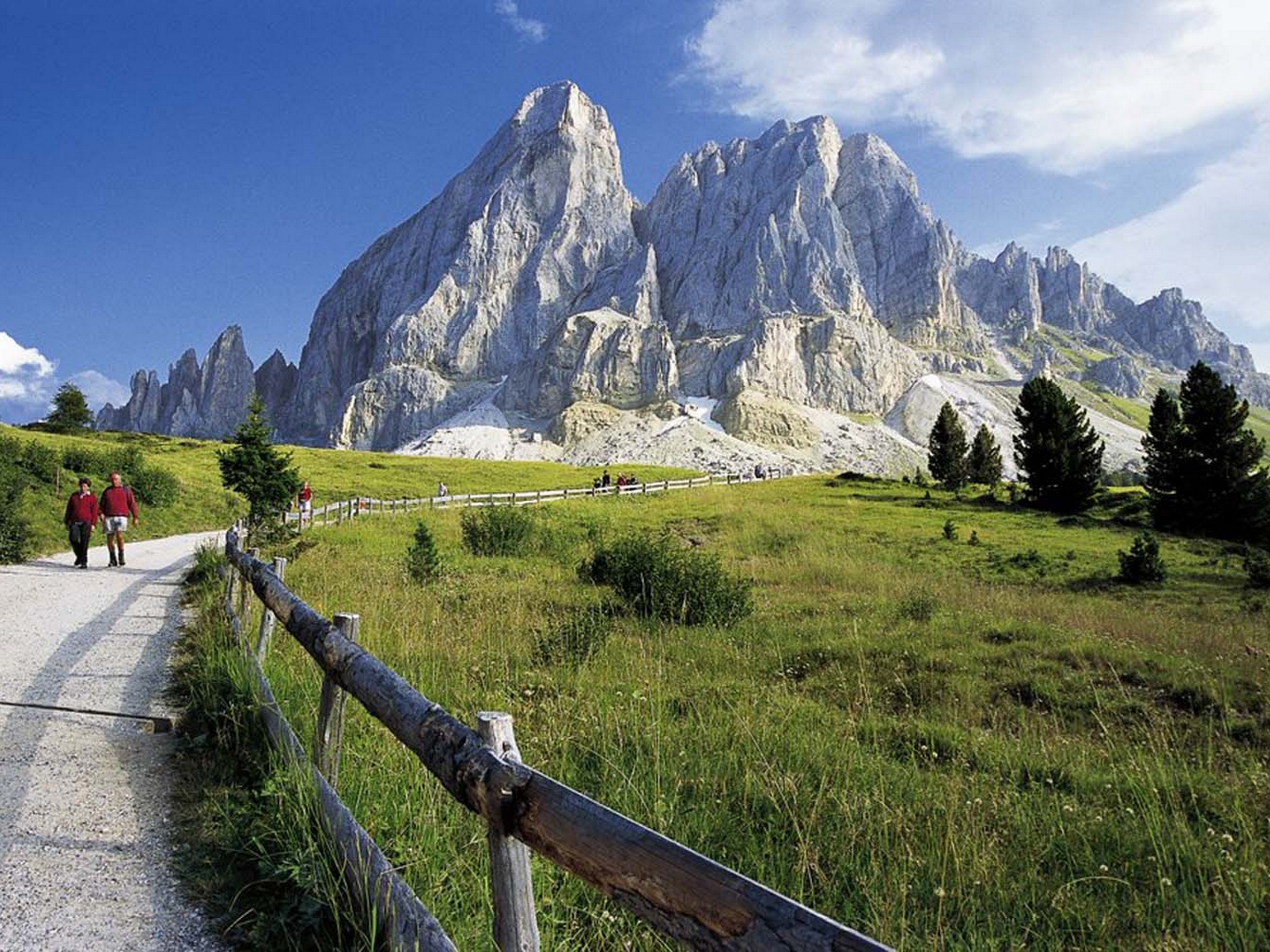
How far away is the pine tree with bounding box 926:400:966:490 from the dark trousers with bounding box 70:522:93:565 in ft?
167

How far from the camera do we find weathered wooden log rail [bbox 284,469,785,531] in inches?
1163

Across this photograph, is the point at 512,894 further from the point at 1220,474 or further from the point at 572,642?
the point at 1220,474

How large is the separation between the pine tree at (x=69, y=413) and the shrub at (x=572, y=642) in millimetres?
75960

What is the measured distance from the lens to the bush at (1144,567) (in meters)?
18.1

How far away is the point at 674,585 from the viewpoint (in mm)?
11953

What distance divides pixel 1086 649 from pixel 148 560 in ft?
64.6

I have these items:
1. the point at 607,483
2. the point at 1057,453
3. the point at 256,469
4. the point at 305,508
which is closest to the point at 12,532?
the point at 256,469

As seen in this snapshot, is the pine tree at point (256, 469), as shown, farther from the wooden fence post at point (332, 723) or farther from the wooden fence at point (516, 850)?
the wooden fence at point (516, 850)

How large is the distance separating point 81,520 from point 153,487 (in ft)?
47.8

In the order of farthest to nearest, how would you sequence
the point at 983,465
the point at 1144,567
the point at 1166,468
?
1. the point at 983,465
2. the point at 1166,468
3. the point at 1144,567

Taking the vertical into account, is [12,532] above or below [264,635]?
above

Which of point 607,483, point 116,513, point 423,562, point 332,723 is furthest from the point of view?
point 607,483

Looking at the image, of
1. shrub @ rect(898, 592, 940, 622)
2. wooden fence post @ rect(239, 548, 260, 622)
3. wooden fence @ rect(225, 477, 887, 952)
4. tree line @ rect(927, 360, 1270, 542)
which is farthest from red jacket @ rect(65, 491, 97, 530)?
tree line @ rect(927, 360, 1270, 542)

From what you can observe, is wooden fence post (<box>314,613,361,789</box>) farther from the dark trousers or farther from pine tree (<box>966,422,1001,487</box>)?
pine tree (<box>966,422,1001,487</box>)
